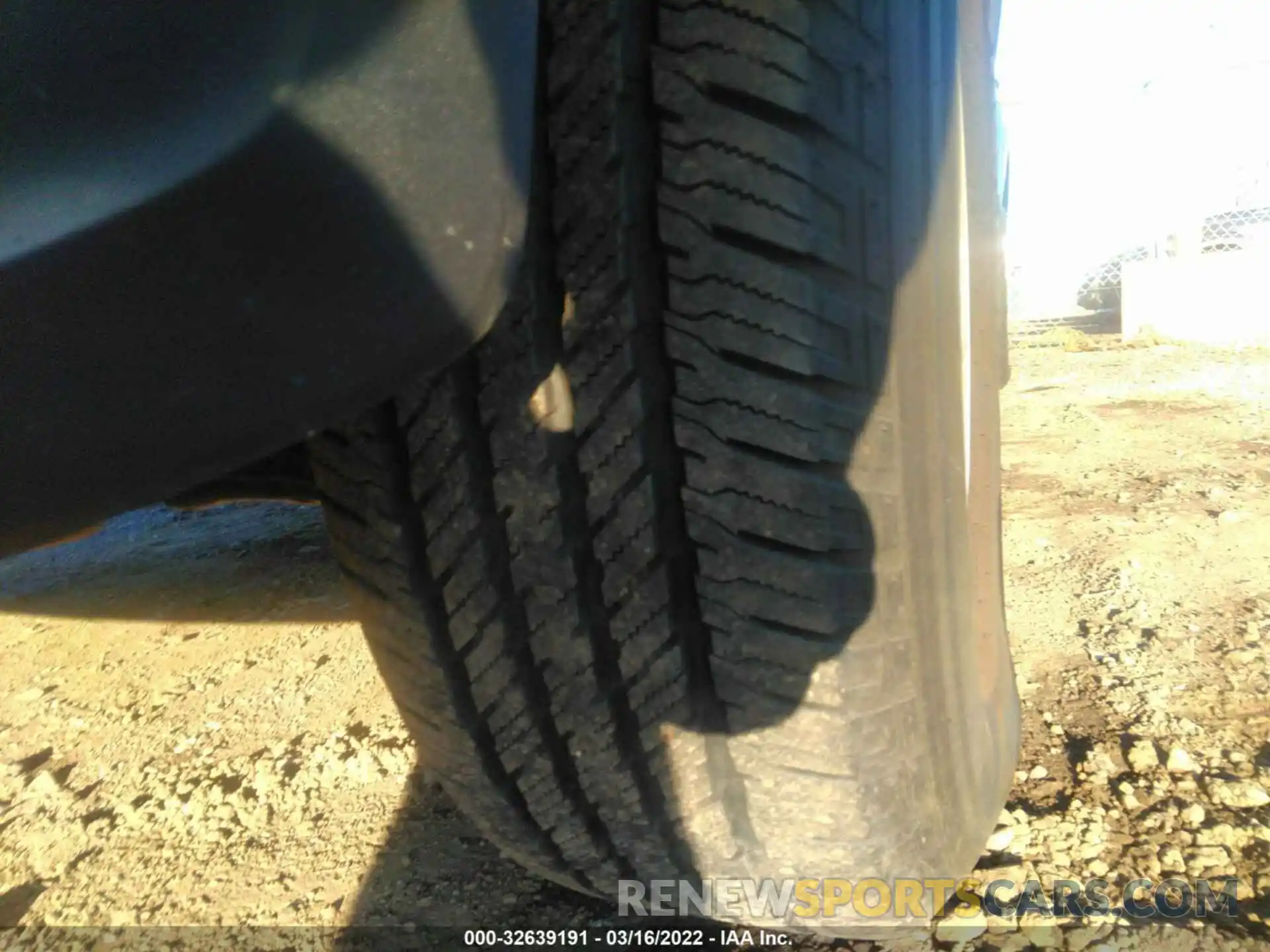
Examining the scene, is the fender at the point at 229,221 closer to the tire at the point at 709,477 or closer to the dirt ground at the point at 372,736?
the tire at the point at 709,477

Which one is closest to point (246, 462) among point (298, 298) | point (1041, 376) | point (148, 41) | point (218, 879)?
point (298, 298)

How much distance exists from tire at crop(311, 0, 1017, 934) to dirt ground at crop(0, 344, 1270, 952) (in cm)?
37

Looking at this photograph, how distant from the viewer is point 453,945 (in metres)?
1.23

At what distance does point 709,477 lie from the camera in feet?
2.65

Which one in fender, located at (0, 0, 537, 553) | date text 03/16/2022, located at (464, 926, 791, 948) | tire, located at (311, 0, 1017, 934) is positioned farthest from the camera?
date text 03/16/2022, located at (464, 926, 791, 948)

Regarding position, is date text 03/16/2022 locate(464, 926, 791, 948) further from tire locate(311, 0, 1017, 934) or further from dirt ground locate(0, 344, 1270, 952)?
tire locate(311, 0, 1017, 934)

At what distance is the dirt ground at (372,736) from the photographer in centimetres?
131

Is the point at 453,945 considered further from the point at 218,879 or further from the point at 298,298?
the point at 298,298

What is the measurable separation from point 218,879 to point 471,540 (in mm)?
920

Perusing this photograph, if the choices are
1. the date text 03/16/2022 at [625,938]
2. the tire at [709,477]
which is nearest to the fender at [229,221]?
the tire at [709,477]

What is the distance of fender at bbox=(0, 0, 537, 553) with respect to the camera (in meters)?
0.50

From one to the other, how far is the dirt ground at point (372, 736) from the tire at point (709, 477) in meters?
0.37

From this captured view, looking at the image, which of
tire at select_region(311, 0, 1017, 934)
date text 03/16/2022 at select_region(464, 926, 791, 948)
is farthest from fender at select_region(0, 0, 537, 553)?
Result: date text 03/16/2022 at select_region(464, 926, 791, 948)

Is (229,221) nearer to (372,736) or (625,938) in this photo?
(625,938)
